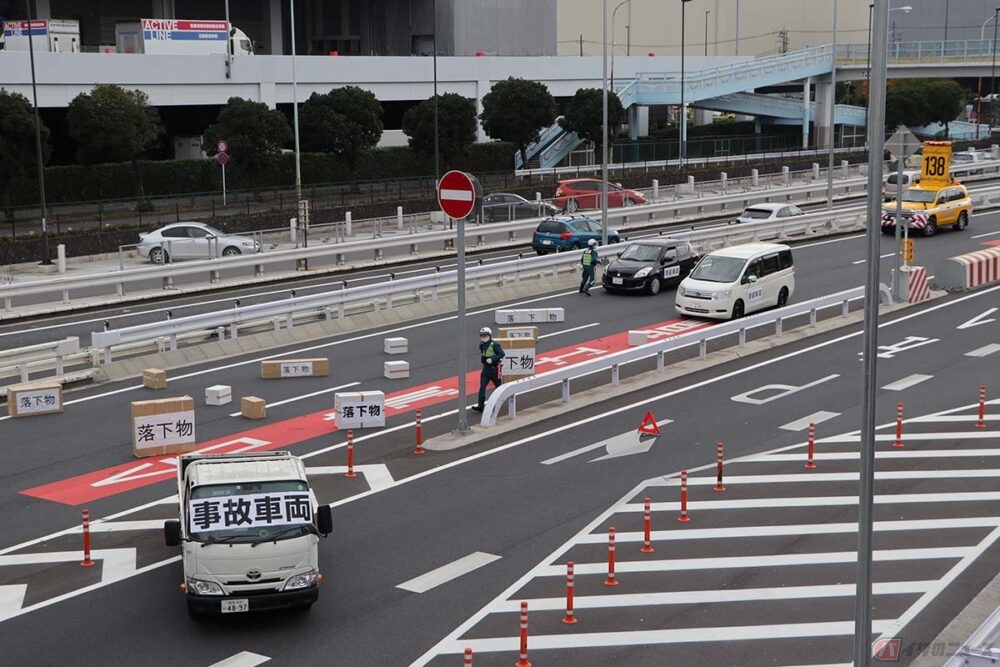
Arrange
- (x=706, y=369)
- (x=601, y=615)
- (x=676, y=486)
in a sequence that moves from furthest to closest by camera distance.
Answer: (x=706, y=369)
(x=676, y=486)
(x=601, y=615)

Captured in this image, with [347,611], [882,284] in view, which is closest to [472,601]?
[347,611]

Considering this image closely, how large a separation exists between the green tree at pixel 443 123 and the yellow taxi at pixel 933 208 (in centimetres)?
2783

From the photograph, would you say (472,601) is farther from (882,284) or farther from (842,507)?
(882,284)

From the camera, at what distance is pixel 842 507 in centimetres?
1847

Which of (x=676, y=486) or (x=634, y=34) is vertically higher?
(x=634, y=34)

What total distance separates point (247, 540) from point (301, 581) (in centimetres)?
77

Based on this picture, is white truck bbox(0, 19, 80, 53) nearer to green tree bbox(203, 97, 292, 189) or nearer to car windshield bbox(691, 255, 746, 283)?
green tree bbox(203, 97, 292, 189)

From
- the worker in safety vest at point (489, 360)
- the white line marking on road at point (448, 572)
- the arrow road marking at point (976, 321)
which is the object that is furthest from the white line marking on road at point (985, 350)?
the white line marking on road at point (448, 572)

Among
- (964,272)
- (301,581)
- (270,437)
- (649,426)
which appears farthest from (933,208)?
(301,581)

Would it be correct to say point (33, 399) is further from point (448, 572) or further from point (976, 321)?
point (976, 321)

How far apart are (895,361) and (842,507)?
437 inches

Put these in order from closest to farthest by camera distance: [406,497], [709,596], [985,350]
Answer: [709,596] → [406,497] → [985,350]

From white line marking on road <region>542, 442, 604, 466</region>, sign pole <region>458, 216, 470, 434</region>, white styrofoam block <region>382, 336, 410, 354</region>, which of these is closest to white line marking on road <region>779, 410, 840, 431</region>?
white line marking on road <region>542, 442, 604, 466</region>

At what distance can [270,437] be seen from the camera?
22.6m
